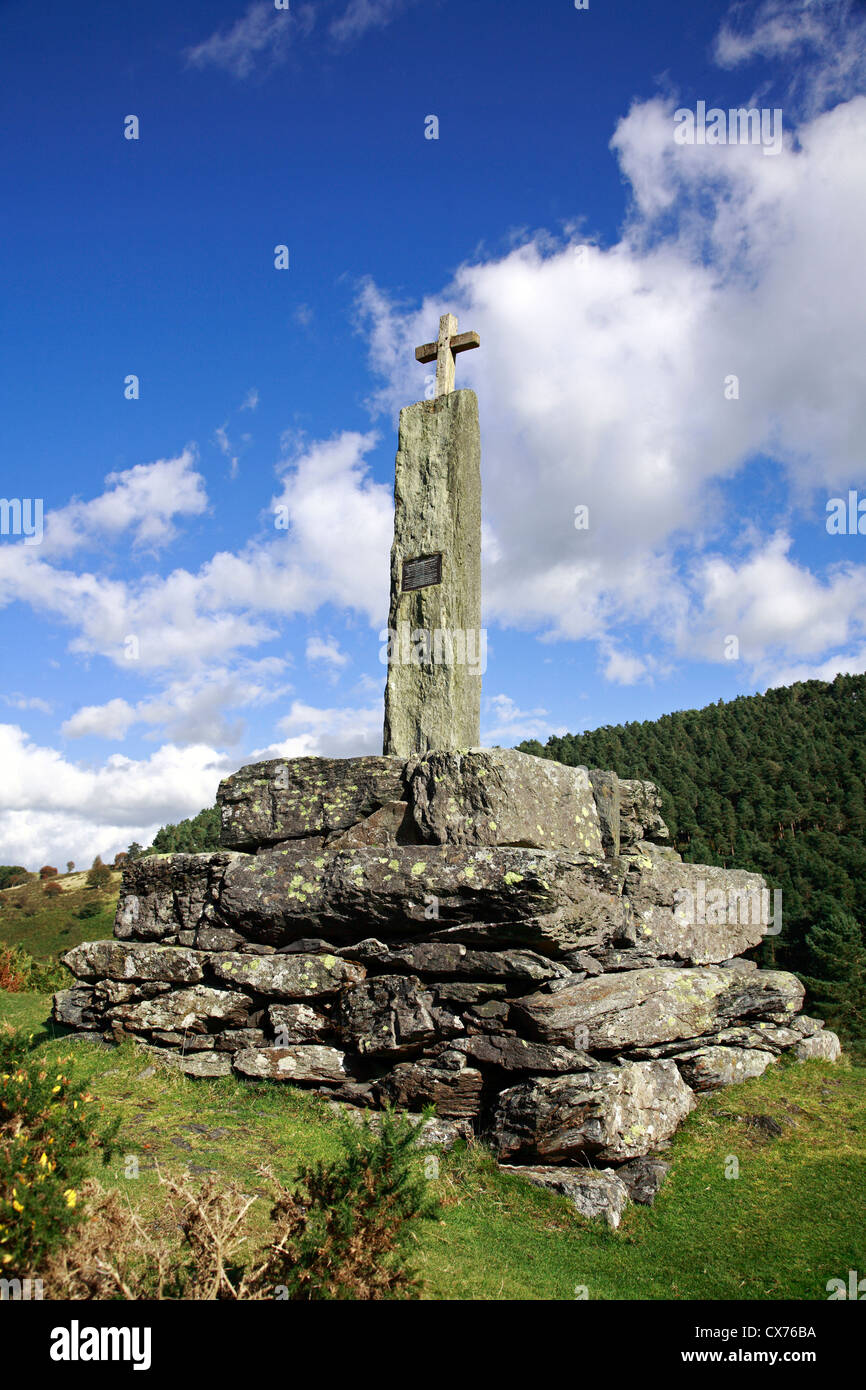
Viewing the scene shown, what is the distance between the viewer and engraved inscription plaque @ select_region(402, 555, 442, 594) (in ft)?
37.4

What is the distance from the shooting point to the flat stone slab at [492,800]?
9.27m

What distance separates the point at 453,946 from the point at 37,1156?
16.6ft

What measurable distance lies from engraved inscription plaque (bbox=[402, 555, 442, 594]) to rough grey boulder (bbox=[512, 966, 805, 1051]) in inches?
227

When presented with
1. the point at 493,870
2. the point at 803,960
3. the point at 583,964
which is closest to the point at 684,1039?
the point at 583,964

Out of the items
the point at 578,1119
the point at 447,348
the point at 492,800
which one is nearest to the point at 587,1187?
the point at 578,1119

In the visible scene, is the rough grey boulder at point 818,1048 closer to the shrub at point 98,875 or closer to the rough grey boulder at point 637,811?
the rough grey boulder at point 637,811

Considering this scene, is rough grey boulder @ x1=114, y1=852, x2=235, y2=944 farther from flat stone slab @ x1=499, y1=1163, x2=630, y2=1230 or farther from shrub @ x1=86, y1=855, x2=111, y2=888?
shrub @ x1=86, y1=855, x2=111, y2=888

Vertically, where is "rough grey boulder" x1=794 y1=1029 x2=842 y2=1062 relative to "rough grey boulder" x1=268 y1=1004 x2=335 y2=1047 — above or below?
below

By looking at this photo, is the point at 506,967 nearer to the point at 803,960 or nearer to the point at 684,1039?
the point at 684,1039

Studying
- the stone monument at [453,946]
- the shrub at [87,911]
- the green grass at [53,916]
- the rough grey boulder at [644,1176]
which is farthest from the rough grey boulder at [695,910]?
the shrub at [87,911]

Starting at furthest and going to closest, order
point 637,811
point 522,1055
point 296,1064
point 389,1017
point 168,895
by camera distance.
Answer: point 637,811 → point 168,895 → point 296,1064 → point 389,1017 → point 522,1055

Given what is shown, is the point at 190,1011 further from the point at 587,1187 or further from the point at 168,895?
the point at 587,1187

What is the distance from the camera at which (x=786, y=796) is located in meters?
56.8

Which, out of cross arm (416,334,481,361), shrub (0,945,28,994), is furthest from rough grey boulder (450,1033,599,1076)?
shrub (0,945,28,994)
